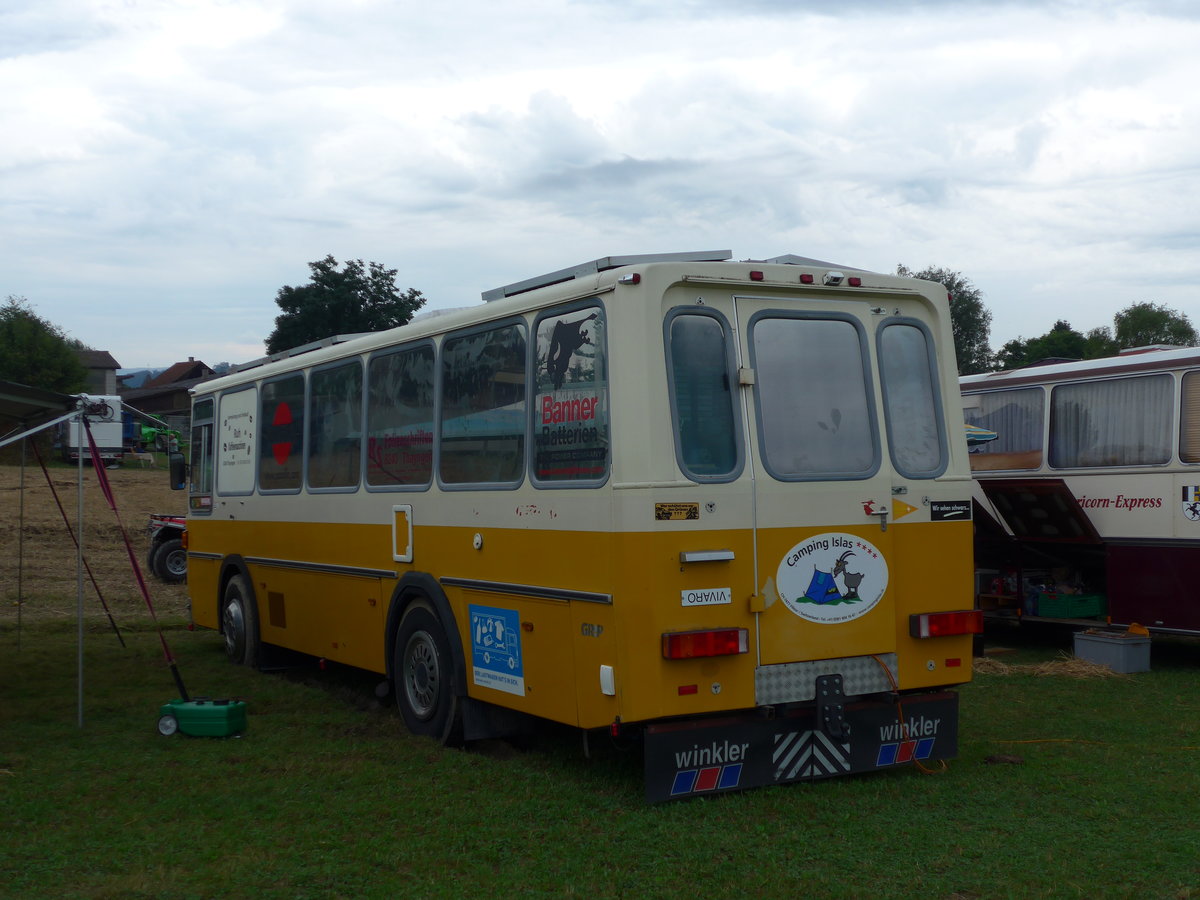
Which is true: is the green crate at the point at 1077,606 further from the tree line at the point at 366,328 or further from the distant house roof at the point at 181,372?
the distant house roof at the point at 181,372

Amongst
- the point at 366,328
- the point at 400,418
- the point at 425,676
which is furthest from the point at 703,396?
the point at 366,328

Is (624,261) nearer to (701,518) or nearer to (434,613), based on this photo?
(701,518)

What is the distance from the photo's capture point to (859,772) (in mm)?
6785

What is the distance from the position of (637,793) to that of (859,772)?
4.04 feet

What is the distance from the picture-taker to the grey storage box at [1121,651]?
10633 mm

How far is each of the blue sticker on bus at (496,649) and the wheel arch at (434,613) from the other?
0.42ft

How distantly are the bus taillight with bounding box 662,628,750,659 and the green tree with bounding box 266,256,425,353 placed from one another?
36.8 m

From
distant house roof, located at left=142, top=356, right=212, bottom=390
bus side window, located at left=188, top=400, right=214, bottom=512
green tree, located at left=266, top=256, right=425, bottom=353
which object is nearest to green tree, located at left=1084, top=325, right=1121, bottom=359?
green tree, located at left=266, top=256, right=425, bottom=353

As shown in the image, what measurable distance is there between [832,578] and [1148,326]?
7023cm

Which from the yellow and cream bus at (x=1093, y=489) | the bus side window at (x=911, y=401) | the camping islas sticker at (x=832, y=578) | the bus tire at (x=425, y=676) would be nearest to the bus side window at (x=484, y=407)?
the bus tire at (x=425, y=676)

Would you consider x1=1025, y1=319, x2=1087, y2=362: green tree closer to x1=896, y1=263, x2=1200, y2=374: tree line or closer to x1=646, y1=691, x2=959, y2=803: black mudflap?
x1=896, y1=263, x2=1200, y2=374: tree line

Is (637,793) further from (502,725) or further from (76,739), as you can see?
(76,739)

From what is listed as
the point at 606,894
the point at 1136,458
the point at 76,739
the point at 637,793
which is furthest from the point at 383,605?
the point at 1136,458

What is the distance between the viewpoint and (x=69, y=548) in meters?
22.0
